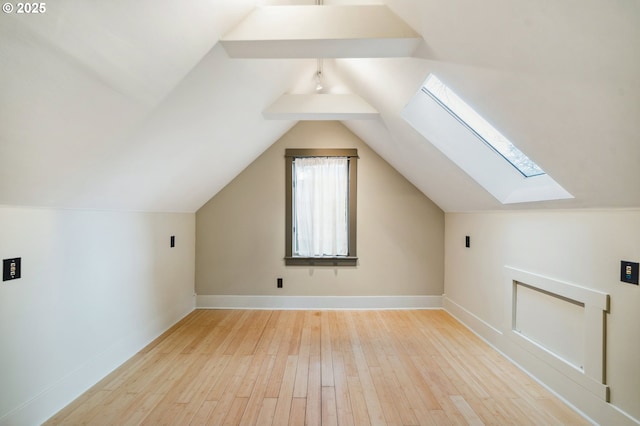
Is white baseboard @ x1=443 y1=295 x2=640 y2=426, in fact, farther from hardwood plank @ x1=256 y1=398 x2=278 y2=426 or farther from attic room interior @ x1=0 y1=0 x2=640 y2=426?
hardwood plank @ x1=256 y1=398 x2=278 y2=426

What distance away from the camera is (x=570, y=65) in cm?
130

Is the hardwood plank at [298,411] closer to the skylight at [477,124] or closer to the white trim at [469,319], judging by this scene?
the white trim at [469,319]

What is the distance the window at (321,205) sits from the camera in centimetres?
443

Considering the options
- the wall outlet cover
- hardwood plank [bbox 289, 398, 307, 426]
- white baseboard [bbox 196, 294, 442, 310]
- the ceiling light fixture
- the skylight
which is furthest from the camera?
white baseboard [bbox 196, 294, 442, 310]

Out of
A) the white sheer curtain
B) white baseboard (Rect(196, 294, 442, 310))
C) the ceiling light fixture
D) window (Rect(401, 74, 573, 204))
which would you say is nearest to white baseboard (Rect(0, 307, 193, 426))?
white baseboard (Rect(196, 294, 442, 310))

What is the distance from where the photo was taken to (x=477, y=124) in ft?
8.95

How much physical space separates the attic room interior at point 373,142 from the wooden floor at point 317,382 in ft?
0.07

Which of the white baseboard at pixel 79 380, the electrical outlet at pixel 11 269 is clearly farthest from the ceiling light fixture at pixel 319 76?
the white baseboard at pixel 79 380

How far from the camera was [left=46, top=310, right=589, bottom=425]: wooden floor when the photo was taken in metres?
2.08

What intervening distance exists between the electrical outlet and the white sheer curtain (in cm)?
298

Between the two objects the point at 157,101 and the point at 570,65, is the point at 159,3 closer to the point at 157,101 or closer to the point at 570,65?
the point at 157,101

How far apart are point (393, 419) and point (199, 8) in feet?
8.61

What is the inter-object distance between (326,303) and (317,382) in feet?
6.31

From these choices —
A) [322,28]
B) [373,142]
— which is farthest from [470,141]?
[322,28]
